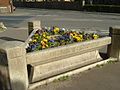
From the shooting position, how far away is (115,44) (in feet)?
22.4

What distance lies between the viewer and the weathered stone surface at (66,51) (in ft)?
17.1

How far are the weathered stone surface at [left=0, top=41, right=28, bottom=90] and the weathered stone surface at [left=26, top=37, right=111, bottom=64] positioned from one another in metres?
0.28

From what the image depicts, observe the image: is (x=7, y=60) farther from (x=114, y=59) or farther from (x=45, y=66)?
(x=114, y=59)

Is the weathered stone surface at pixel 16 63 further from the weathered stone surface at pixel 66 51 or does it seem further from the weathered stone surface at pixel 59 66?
the weathered stone surface at pixel 59 66

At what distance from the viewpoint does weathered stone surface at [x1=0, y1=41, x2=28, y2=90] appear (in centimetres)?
458

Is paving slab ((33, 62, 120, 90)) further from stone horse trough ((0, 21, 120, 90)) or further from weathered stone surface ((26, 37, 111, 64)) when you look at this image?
weathered stone surface ((26, 37, 111, 64))

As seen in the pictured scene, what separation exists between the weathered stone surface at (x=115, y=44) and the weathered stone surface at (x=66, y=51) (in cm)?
20

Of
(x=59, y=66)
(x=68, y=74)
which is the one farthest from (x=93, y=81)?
(x=59, y=66)

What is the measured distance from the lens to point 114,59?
274 inches

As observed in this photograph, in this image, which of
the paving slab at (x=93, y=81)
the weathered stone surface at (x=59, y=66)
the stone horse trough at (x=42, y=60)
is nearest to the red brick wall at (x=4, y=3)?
the stone horse trough at (x=42, y=60)

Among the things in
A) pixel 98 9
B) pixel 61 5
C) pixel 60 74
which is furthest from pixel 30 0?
pixel 60 74

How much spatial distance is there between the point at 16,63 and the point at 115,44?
10.5ft

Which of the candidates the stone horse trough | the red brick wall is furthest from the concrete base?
the red brick wall

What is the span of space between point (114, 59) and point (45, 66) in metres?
2.27
